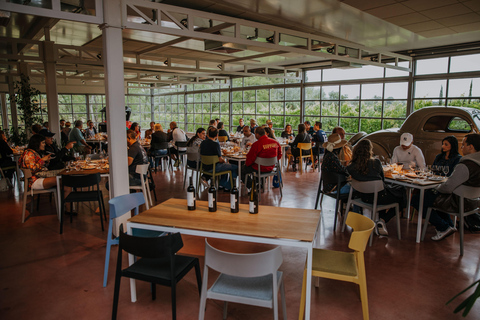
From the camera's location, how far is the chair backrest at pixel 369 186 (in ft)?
13.8

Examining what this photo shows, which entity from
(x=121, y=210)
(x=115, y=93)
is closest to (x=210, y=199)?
(x=121, y=210)

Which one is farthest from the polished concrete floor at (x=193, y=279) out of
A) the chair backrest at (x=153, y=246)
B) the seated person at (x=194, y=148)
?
the seated person at (x=194, y=148)

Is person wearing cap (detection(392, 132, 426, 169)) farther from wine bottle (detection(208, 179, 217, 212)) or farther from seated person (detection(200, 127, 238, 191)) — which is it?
wine bottle (detection(208, 179, 217, 212))

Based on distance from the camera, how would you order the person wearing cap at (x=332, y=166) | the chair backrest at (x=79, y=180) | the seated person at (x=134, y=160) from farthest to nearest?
the seated person at (x=134, y=160) < the person wearing cap at (x=332, y=166) < the chair backrest at (x=79, y=180)

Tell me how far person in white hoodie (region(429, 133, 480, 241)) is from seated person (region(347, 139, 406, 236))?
1.59ft

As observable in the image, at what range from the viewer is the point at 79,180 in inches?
Result: 181

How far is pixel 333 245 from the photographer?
4.29 metres

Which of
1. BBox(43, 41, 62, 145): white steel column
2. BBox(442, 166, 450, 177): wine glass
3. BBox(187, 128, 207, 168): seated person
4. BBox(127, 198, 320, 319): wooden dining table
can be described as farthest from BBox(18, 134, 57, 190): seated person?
BBox(442, 166, 450, 177): wine glass

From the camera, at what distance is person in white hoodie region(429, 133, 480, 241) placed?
3928mm

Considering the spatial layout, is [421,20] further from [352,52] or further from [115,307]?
[115,307]

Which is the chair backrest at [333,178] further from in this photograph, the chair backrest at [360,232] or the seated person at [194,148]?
the seated person at [194,148]

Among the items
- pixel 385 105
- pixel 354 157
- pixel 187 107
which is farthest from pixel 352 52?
pixel 187 107

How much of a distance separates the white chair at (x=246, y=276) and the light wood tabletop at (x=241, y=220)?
0.31 meters

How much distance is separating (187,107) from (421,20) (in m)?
15.8
